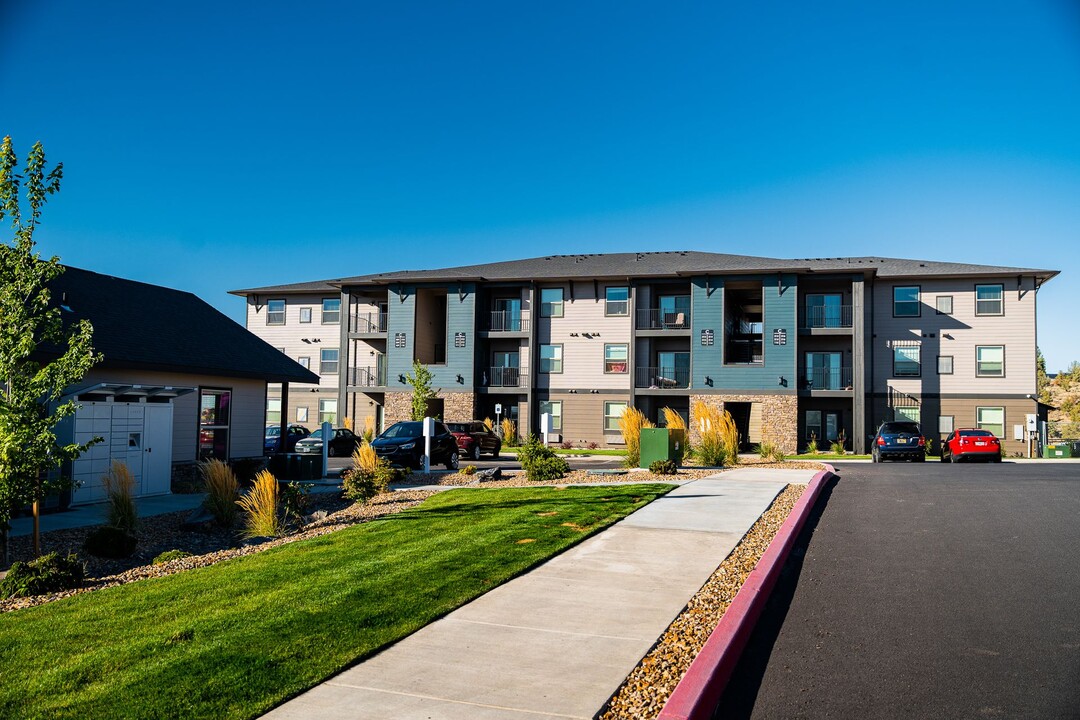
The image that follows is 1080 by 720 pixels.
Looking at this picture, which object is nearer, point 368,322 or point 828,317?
point 828,317

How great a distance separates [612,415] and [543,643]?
119 feet

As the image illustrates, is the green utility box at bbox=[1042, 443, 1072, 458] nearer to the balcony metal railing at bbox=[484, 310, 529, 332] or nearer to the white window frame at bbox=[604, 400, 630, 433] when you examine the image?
the white window frame at bbox=[604, 400, 630, 433]

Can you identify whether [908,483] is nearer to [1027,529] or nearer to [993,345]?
[1027,529]

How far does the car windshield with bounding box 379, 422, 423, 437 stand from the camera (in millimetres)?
24750

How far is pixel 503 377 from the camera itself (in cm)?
4412

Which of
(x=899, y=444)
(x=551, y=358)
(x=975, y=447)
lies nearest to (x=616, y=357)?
(x=551, y=358)

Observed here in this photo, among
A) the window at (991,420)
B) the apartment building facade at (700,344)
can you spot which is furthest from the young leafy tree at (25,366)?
the window at (991,420)

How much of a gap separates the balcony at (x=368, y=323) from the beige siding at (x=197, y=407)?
70.7ft

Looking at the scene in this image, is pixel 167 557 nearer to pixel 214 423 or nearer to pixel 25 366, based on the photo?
pixel 25 366

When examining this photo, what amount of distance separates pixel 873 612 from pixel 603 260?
130 ft

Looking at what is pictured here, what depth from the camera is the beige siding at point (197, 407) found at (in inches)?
747

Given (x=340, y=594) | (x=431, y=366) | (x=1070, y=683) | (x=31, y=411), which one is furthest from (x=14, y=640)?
(x=431, y=366)

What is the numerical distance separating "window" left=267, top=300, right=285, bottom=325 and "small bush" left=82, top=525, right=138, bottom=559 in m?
39.6

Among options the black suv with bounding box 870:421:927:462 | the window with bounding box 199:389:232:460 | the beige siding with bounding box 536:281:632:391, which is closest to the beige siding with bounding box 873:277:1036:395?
the black suv with bounding box 870:421:927:462
